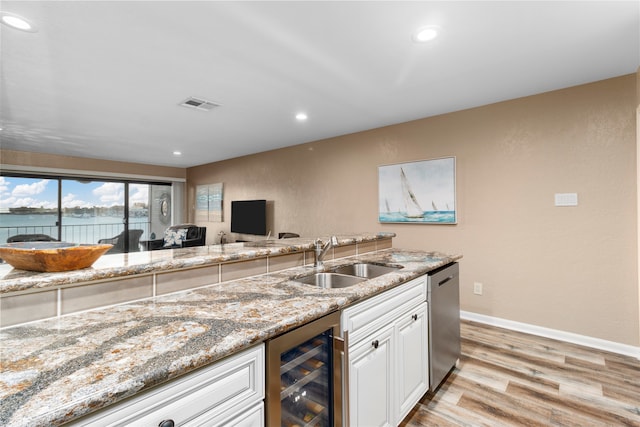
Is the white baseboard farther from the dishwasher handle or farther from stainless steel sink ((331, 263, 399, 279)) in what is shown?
stainless steel sink ((331, 263, 399, 279))

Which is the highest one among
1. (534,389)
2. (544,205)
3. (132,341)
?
(544,205)

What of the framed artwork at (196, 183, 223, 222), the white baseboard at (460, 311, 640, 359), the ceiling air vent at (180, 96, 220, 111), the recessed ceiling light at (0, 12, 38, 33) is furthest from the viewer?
the framed artwork at (196, 183, 223, 222)

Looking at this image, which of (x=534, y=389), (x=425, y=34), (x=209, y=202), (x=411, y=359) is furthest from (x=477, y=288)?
(x=209, y=202)

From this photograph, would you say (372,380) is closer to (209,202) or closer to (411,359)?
(411,359)

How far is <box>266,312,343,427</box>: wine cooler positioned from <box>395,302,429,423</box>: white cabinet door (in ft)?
1.64

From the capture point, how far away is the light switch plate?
8.77 feet

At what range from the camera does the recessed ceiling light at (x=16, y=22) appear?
1.69 meters

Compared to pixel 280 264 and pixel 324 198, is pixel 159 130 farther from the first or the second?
pixel 280 264

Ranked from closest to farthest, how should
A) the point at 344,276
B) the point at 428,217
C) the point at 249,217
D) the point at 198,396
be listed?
the point at 198,396, the point at 344,276, the point at 428,217, the point at 249,217

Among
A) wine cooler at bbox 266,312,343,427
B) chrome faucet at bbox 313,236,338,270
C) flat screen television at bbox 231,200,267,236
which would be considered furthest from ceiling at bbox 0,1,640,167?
flat screen television at bbox 231,200,267,236

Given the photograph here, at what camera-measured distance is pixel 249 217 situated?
5832mm

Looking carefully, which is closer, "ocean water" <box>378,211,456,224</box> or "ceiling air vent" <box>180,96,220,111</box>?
"ceiling air vent" <box>180,96,220,111</box>

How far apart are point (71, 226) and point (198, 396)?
6.95 m

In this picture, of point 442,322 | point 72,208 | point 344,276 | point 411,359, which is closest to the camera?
point 411,359
